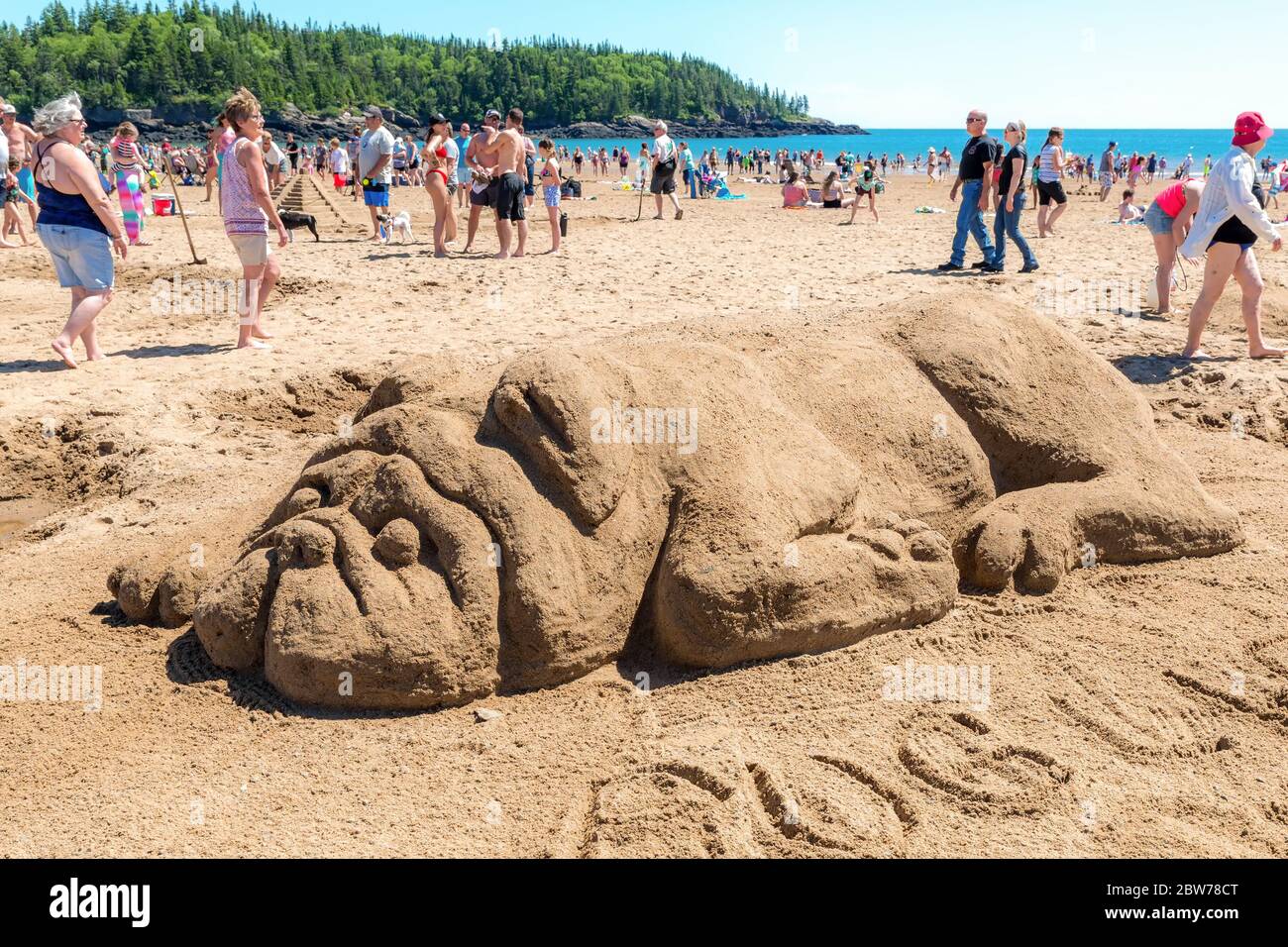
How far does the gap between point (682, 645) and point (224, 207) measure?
6.14 metres

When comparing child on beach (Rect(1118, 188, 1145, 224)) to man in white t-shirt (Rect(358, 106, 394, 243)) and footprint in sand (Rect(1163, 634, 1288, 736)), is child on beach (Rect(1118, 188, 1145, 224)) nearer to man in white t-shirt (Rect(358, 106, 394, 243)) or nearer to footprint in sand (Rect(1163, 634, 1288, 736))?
man in white t-shirt (Rect(358, 106, 394, 243))

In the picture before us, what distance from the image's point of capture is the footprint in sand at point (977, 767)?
127 inches

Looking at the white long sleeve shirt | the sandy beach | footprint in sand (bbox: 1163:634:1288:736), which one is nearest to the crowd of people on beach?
the white long sleeve shirt

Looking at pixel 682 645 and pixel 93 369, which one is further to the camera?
pixel 93 369

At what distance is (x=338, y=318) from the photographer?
962 cm

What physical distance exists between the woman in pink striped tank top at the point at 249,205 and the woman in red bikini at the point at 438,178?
464 cm

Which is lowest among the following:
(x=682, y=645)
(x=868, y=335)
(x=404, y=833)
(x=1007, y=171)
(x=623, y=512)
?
(x=404, y=833)

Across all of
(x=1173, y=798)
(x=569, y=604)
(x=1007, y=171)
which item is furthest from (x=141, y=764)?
(x=1007, y=171)

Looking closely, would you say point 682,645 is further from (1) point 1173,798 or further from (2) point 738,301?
(2) point 738,301

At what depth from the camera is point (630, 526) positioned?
386 cm

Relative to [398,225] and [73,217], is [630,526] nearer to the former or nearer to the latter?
[73,217]

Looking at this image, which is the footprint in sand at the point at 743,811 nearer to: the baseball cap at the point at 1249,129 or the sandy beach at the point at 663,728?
the sandy beach at the point at 663,728

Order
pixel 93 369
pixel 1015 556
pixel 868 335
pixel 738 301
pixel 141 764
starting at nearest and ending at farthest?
1. pixel 141 764
2. pixel 1015 556
3. pixel 868 335
4. pixel 93 369
5. pixel 738 301

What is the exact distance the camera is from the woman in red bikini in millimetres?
13086
